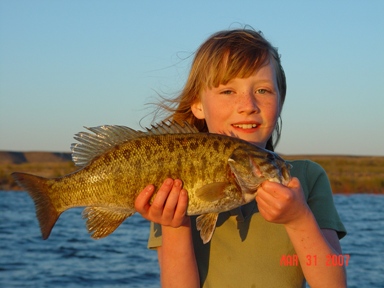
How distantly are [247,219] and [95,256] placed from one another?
1212 cm

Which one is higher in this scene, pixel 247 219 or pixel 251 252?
pixel 247 219

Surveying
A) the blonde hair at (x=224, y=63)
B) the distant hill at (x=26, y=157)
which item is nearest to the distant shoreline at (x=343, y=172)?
the distant hill at (x=26, y=157)

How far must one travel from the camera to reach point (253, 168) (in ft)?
12.0

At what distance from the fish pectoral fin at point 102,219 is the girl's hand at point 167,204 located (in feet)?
0.62

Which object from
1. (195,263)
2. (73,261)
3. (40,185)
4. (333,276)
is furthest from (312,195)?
(73,261)

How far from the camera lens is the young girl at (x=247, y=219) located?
3.79 m

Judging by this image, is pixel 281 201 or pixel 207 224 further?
pixel 207 224

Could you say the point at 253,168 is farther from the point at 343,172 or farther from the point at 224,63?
the point at 343,172

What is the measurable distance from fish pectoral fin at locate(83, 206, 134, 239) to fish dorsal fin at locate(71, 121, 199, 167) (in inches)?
12.8

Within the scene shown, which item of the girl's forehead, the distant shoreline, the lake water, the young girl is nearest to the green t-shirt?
the young girl

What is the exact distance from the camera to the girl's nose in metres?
4.22

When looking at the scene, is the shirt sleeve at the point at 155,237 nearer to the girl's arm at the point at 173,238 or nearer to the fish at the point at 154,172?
the girl's arm at the point at 173,238

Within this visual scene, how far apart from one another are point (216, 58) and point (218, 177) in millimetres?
1230

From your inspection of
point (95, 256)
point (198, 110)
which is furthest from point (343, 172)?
point (198, 110)
